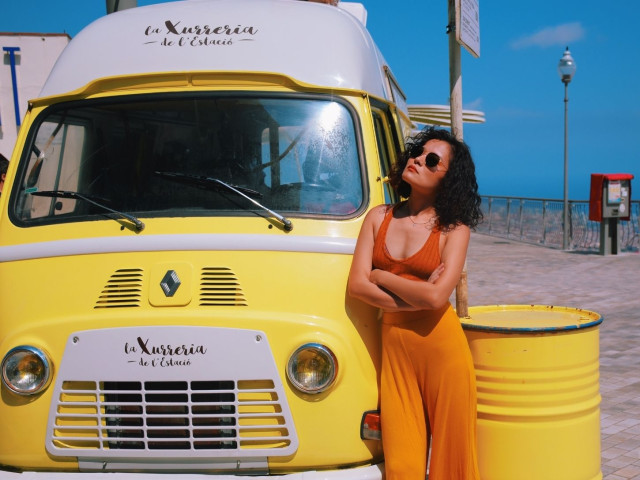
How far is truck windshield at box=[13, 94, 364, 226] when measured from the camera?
3.61 metres

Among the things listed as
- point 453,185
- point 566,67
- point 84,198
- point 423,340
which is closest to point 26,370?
point 84,198

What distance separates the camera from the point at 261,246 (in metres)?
3.34

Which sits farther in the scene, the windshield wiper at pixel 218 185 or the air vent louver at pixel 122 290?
the windshield wiper at pixel 218 185

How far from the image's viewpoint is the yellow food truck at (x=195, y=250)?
3145mm

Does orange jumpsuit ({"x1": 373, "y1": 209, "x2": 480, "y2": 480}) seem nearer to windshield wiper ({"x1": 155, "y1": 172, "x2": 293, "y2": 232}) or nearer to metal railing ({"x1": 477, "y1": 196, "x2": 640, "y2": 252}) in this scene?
windshield wiper ({"x1": 155, "y1": 172, "x2": 293, "y2": 232})

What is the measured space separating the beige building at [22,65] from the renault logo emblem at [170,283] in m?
12.4

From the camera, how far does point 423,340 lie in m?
3.15

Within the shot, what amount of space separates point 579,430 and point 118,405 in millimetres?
2133

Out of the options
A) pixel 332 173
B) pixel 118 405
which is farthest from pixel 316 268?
pixel 118 405

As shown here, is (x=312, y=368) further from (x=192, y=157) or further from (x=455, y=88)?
(x=455, y=88)

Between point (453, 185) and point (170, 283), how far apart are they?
1317mm

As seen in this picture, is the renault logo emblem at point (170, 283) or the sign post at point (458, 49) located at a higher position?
the sign post at point (458, 49)

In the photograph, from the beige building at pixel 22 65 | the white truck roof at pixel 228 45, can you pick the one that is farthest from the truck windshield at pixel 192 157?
the beige building at pixel 22 65

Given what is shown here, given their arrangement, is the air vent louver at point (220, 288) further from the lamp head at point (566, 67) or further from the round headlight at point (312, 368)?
the lamp head at point (566, 67)
